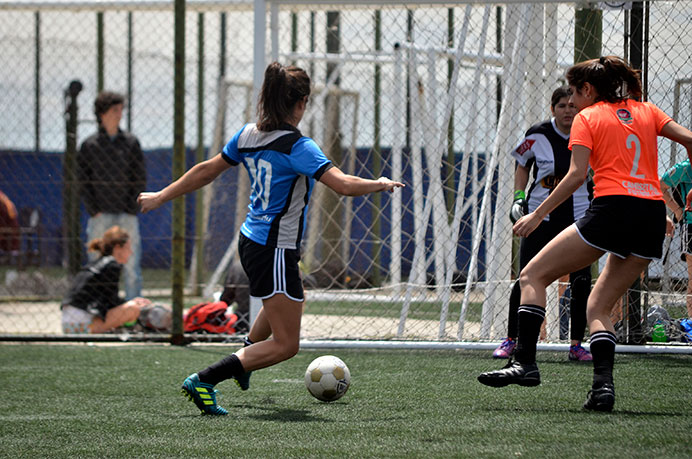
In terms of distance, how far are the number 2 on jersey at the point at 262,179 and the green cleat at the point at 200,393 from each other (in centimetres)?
88

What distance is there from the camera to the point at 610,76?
409cm

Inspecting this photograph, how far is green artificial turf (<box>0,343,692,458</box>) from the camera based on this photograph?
10.9 ft

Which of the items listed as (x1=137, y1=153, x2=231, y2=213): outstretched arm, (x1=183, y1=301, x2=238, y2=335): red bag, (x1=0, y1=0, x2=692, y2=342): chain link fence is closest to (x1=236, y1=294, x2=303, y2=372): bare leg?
(x1=137, y1=153, x2=231, y2=213): outstretched arm

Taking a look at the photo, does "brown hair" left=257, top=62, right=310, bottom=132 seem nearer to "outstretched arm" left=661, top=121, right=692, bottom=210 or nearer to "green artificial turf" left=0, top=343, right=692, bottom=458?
"green artificial turf" left=0, top=343, right=692, bottom=458

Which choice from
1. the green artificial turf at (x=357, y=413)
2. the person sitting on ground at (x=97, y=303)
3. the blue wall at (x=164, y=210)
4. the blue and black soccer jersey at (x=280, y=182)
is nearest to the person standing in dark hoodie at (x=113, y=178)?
the blue wall at (x=164, y=210)

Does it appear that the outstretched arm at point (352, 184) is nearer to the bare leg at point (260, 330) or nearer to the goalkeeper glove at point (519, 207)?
the bare leg at point (260, 330)

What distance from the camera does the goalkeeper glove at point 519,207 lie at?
521cm

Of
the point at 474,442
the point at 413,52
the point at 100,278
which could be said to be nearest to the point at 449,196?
the point at 413,52

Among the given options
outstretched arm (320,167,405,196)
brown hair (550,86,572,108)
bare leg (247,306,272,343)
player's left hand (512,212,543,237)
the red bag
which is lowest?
the red bag

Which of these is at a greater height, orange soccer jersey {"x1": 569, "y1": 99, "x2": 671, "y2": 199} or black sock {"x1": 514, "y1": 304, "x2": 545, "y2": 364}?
orange soccer jersey {"x1": 569, "y1": 99, "x2": 671, "y2": 199}

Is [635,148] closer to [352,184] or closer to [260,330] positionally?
[352,184]

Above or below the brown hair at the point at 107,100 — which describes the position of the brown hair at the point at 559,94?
below

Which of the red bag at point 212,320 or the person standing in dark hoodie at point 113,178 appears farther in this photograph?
the person standing in dark hoodie at point 113,178

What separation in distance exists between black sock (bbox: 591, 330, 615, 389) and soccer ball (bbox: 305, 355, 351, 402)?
1.23 metres
